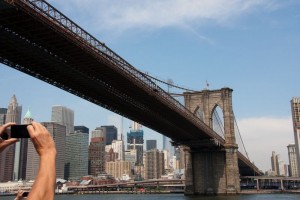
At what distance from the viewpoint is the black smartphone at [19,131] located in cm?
240

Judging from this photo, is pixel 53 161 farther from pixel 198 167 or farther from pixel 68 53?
pixel 198 167

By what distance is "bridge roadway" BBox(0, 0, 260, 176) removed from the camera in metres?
25.2

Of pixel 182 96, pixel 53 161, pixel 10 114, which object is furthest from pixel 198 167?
pixel 10 114

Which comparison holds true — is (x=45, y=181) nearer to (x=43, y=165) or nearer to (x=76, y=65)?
(x=43, y=165)

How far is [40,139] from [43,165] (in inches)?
5.5

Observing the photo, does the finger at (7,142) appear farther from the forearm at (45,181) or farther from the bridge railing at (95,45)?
the bridge railing at (95,45)

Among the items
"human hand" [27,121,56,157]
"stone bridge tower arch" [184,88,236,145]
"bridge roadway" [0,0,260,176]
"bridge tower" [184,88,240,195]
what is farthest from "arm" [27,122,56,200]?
"stone bridge tower arch" [184,88,236,145]

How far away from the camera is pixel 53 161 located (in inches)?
94.7

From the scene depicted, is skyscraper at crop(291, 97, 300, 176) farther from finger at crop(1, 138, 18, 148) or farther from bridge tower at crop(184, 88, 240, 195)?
finger at crop(1, 138, 18, 148)

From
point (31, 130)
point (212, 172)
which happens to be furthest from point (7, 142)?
point (212, 172)

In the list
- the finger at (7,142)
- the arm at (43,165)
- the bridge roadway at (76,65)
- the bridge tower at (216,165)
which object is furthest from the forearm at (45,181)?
the bridge tower at (216,165)

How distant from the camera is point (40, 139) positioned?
235cm

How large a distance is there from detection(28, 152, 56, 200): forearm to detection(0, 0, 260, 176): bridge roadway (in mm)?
21071

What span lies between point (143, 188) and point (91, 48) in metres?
115
